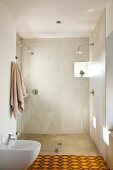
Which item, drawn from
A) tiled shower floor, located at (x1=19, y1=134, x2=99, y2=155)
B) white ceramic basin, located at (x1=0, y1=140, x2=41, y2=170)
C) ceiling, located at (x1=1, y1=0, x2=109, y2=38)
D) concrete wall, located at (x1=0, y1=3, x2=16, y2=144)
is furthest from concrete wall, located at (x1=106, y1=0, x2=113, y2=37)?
tiled shower floor, located at (x1=19, y1=134, x2=99, y2=155)

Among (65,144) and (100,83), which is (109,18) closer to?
(100,83)

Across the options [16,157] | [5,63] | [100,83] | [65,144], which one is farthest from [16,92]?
[65,144]

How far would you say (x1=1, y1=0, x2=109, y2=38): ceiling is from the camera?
337cm

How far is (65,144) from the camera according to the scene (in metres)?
4.76

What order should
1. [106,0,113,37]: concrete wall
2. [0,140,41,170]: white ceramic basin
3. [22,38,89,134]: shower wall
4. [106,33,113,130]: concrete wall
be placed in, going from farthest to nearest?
[22,38,89,134]: shower wall
[106,33,113,130]: concrete wall
[106,0,113,37]: concrete wall
[0,140,41,170]: white ceramic basin

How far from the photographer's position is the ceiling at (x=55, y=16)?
3.37m

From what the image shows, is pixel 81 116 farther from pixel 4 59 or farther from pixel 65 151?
pixel 4 59

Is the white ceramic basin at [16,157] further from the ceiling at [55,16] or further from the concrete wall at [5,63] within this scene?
the ceiling at [55,16]

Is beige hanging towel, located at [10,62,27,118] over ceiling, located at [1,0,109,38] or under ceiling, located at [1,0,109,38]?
under

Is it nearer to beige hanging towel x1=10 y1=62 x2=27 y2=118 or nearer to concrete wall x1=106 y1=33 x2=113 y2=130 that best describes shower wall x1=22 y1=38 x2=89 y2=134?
beige hanging towel x1=10 y1=62 x2=27 y2=118

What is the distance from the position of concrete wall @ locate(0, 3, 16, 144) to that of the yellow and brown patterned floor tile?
731mm

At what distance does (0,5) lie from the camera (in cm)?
319

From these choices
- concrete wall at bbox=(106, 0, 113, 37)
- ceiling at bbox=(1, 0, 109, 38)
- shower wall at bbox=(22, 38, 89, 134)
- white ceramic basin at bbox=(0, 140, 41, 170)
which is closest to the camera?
white ceramic basin at bbox=(0, 140, 41, 170)

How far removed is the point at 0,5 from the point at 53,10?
925mm
